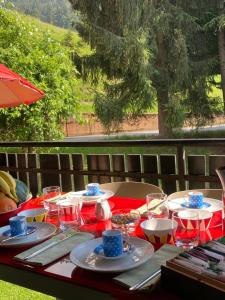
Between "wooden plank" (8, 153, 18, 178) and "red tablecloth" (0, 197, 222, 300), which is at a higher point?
"wooden plank" (8, 153, 18, 178)

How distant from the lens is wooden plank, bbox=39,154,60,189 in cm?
307

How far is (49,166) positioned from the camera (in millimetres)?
3111

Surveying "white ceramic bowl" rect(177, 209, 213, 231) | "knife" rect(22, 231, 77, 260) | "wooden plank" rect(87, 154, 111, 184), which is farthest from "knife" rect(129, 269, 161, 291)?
"wooden plank" rect(87, 154, 111, 184)

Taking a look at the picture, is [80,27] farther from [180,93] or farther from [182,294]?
[182,294]

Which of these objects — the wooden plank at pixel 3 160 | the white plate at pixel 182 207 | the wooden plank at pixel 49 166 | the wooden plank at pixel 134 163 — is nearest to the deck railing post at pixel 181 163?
the wooden plank at pixel 134 163

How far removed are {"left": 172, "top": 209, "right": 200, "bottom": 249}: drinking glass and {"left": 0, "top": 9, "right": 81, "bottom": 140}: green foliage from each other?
468cm

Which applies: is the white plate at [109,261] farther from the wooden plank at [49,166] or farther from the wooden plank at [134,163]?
the wooden plank at [49,166]

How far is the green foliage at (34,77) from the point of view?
5.62 m

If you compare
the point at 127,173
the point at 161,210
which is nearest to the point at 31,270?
the point at 161,210

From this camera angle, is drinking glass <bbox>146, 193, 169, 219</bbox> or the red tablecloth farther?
drinking glass <bbox>146, 193, 169, 219</bbox>

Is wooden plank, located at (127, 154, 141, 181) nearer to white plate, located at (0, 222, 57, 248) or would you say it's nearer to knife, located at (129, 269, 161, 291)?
white plate, located at (0, 222, 57, 248)

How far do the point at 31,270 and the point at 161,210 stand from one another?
1.69 feet

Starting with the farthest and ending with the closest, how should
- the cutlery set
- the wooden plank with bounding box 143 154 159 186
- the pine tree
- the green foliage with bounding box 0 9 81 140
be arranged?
the pine tree, the green foliage with bounding box 0 9 81 140, the wooden plank with bounding box 143 154 159 186, the cutlery set

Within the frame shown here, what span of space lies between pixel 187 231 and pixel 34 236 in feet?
1.64
